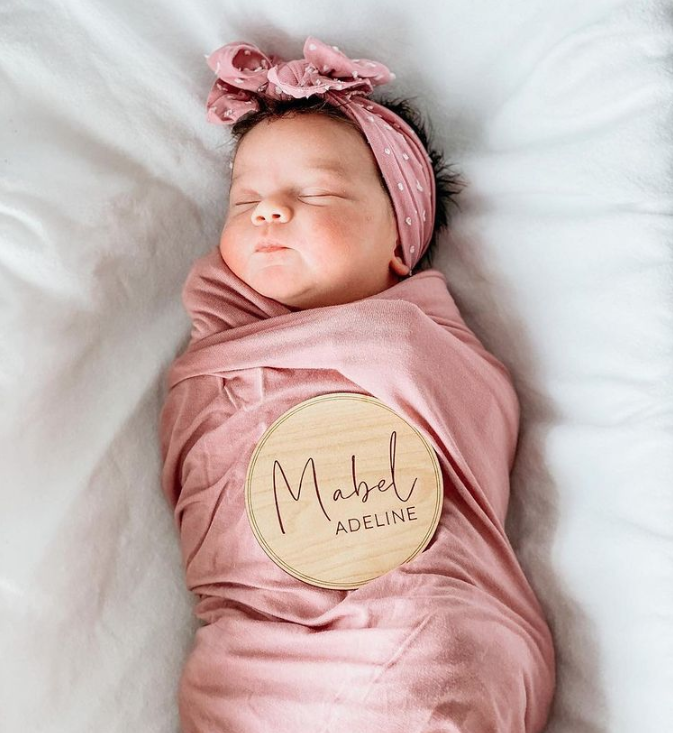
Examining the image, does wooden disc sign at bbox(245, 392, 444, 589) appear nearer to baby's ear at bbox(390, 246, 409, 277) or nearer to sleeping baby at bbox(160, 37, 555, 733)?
sleeping baby at bbox(160, 37, 555, 733)

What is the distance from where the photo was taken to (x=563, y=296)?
134cm

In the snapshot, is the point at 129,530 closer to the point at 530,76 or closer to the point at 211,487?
the point at 211,487

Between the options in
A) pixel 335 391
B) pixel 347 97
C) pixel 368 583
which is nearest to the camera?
pixel 368 583

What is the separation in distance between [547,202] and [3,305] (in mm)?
796

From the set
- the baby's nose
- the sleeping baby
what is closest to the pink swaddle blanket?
the sleeping baby

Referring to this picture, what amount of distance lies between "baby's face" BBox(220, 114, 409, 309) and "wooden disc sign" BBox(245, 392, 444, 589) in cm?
18

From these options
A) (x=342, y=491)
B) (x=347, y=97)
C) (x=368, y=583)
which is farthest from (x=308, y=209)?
(x=368, y=583)

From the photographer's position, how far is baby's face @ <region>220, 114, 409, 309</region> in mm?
1277

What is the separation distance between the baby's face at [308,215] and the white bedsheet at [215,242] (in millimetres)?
149

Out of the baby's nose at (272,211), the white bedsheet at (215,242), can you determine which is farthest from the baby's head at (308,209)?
the white bedsheet at (215,242)

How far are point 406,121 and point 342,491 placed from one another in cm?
63

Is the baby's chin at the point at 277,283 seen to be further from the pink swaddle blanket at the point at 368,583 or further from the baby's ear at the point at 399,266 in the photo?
the baby's ear at the point at 399,266

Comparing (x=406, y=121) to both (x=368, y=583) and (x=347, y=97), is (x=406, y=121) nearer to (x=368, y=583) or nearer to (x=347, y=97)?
(x=347, y=97)

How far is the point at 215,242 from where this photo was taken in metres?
1.47
